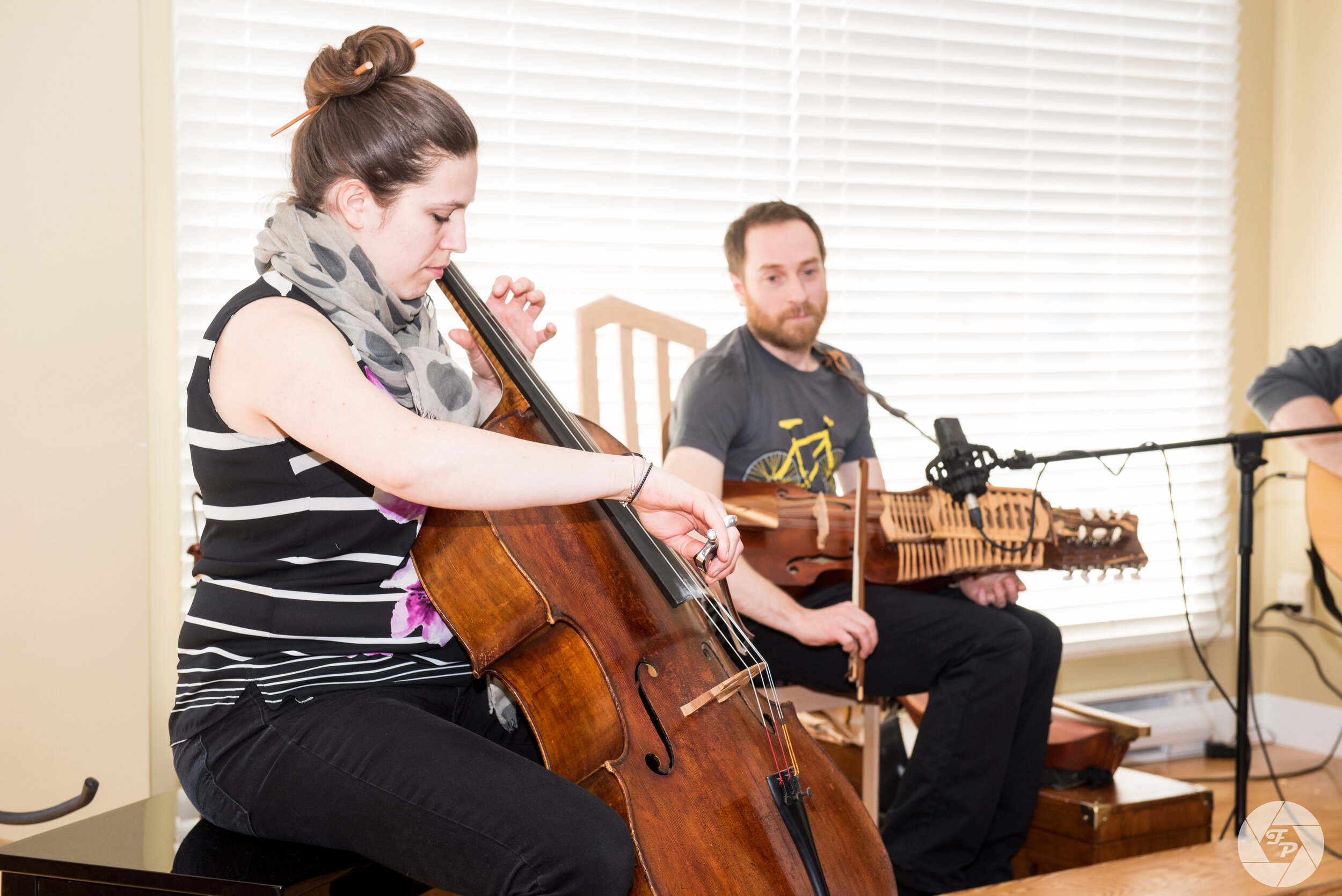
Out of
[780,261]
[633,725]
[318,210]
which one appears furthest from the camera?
[780,261]

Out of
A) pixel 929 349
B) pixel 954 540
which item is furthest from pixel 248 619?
→ pixel 929 349

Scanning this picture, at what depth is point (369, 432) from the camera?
38.8 inches

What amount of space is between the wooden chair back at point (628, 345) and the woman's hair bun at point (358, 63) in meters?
1.00

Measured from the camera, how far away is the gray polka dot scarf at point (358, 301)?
44.2 inches

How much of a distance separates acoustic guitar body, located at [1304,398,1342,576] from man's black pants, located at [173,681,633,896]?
2195mm

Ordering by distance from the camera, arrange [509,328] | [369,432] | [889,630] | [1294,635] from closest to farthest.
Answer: [369,432] → [509,328] → [889,630] → [1294,635]

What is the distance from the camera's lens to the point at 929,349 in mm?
2770

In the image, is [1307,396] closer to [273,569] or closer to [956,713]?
[956,713]

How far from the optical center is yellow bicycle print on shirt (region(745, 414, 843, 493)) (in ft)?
6.79

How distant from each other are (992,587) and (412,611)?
1222 mm

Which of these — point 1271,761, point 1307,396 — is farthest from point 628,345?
point 1271,761

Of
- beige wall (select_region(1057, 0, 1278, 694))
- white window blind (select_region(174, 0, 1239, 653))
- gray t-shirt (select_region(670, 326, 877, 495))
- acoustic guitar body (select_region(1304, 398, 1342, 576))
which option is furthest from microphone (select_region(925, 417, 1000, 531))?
beige wall (select_region(1057, 0, 1278, 694))

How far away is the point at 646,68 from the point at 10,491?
1.65 m

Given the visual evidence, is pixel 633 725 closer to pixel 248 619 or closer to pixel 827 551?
pixel 248 619
